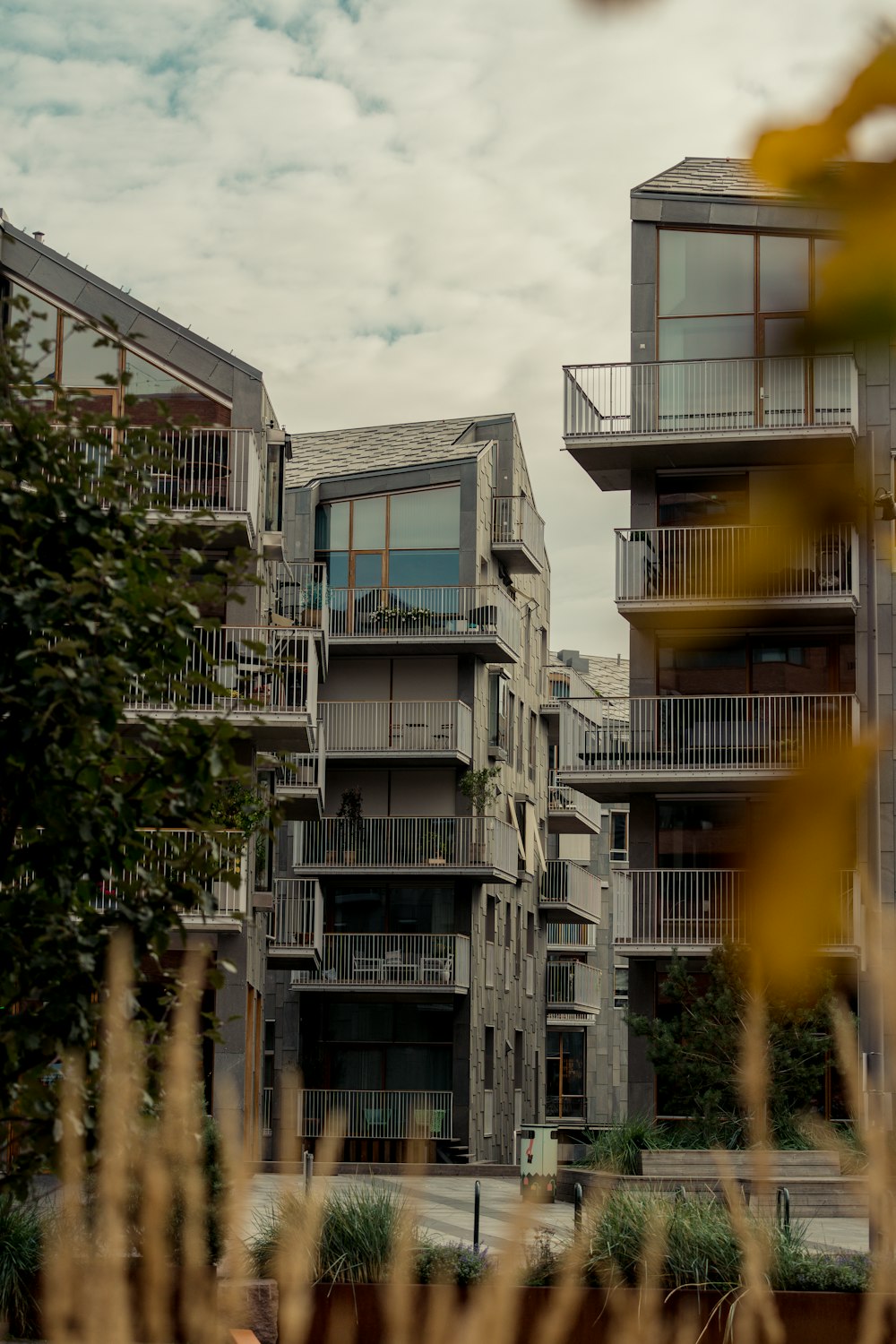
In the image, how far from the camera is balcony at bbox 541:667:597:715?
50.8 m

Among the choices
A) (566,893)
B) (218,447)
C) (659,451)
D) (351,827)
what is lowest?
(566,893)

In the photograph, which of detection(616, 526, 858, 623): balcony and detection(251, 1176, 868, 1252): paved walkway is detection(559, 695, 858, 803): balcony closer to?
detection(251, 1176, 868, 1252): paved walkway

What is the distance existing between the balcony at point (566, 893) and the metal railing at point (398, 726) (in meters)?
10.2

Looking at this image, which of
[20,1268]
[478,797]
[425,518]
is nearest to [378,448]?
[425,518]

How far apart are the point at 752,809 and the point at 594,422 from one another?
1129 inches

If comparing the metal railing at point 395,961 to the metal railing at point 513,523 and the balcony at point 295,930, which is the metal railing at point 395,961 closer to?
the balcony at point 295,930

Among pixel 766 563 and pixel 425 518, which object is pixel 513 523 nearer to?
pixel 425 518

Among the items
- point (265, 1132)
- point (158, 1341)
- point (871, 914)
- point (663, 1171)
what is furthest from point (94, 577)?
point (265, 1132)

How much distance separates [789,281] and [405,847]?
3868 cm

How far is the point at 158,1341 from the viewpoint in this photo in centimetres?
356

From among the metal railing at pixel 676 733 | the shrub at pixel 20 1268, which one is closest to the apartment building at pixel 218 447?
the metal railing at pixel 676 733

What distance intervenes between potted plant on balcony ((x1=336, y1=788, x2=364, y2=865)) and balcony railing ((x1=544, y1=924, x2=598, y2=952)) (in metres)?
17.1

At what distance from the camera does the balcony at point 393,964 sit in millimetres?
38344

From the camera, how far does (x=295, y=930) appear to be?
119 feet
